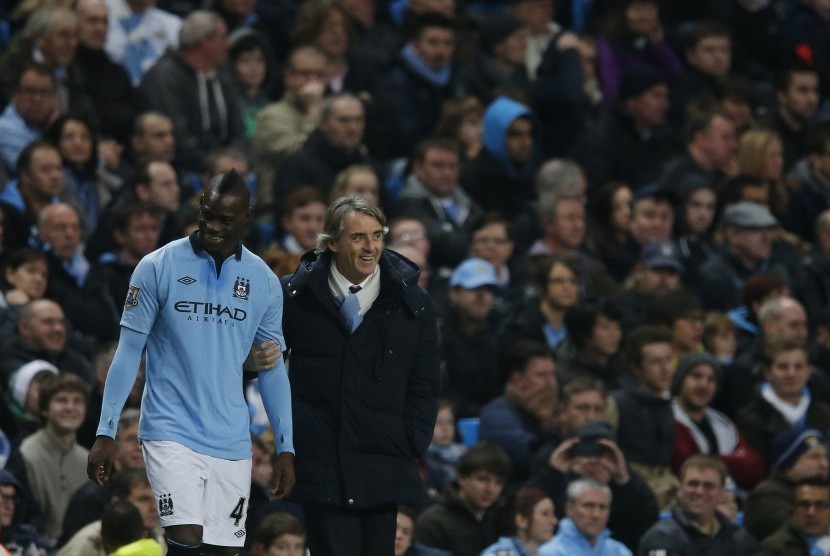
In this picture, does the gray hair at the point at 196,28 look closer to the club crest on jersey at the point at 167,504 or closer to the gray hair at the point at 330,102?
the gray hair at the point at 330,102

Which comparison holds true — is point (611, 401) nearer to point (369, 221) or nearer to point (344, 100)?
point (344, 100)

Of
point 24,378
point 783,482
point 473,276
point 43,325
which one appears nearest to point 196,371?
point 24,378

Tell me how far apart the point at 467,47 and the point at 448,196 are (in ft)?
8.77

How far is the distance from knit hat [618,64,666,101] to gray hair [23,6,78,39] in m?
4.73

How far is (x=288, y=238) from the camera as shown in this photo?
1360 cm

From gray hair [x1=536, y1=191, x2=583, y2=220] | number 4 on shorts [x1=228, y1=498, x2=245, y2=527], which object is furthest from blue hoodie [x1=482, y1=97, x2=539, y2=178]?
number 4 on shorts [x1=228, y1=498, x2=245, y2=527]

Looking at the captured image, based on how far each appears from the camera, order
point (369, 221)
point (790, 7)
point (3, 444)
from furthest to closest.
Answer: point (790, 7)
point (3, 444)
point (369, 221)

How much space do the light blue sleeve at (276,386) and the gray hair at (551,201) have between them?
697 centimetres

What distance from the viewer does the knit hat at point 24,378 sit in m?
11.7

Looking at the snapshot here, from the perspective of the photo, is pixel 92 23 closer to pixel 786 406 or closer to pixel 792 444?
pixel 786 406

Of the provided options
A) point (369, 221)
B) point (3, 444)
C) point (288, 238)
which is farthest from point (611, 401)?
point (369, 221)

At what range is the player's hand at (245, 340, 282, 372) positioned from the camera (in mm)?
7910

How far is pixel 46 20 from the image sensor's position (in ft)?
47.8

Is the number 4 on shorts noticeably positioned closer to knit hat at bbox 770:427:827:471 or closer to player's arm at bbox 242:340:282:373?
player's arm at bbox 242:340:282:373
